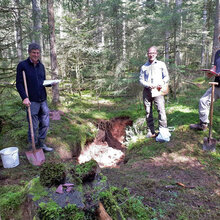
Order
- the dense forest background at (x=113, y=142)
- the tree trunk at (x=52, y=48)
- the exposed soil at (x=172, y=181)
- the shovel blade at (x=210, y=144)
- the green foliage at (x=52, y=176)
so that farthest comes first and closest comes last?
the tree trunk at (x=52, y=48)
the shovel blade at (x=210, y=144)
the exposed soil at (x=172, y=181)
the dense forest background at (x=113, y=142)
the green foliage at (x=52, y=176)

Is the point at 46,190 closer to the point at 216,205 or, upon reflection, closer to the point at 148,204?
the point at 148,204

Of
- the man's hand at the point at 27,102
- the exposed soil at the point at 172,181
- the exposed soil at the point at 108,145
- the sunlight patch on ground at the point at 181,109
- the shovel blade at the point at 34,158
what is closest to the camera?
the exposed soil at the point at 172,181

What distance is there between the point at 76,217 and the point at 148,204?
1291 millimetres

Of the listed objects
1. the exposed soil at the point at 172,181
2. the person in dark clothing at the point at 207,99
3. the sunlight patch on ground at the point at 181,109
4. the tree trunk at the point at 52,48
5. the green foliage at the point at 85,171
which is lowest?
the exposed soil at the point at 172,181

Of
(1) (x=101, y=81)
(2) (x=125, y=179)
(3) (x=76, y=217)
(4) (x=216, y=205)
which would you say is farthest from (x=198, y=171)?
(1) (x=101, y=81)

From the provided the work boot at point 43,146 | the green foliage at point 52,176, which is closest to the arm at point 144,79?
the work boot at point 43,146

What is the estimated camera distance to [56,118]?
6.69 m

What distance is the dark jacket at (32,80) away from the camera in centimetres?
396

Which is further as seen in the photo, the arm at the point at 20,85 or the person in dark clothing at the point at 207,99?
the person in dark clothing at the point at 207,99

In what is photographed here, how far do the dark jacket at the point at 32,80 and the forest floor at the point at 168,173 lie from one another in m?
1.49

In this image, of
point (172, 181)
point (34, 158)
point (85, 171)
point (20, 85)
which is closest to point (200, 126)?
point (172, 181)

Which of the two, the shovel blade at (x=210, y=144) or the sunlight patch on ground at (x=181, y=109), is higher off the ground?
the sunlight patch on ground at (x=181, y=109)

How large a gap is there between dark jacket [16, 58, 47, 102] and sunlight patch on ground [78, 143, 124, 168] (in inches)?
92.4

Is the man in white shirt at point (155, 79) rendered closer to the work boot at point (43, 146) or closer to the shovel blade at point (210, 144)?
the shovel blade at point (210, 144)
